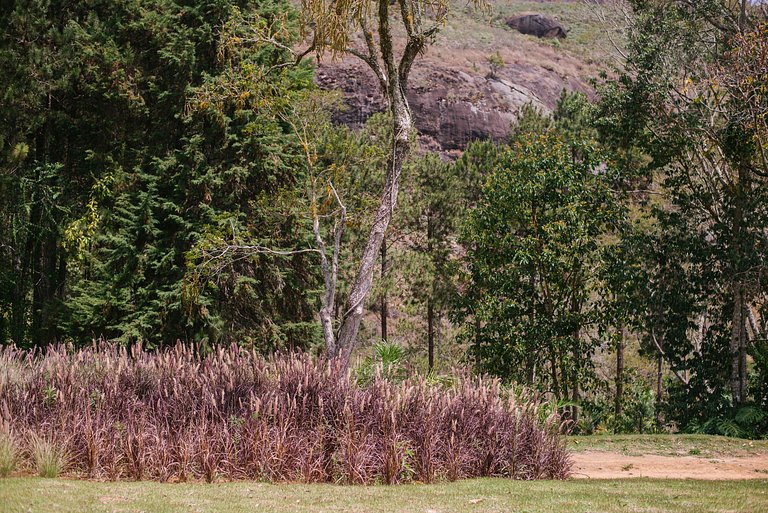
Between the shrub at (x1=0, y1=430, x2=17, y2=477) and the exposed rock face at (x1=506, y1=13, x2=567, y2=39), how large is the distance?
77.5 meters

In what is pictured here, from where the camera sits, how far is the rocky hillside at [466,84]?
2119 inches

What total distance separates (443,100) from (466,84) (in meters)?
2.62

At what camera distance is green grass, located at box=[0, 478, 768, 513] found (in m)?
6.84

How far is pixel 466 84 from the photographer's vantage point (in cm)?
5650

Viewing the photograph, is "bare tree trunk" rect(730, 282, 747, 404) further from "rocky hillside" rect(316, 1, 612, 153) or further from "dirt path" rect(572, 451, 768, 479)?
"rocky hillside" rect(316, 1, 612, 153)

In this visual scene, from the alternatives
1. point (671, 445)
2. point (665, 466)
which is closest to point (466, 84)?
point (671, 445)

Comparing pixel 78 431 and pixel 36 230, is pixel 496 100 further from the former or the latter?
pixel 78 431

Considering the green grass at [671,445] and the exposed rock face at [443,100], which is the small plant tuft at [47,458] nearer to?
the green grass at [671,445]

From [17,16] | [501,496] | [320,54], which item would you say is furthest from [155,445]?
[17,16]

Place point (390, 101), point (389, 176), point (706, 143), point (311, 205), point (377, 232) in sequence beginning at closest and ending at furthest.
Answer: point (377, 232)
point (389, 176)
point (390, 101)
point (311, 205)
point (706, 143)

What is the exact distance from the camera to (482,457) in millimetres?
9445

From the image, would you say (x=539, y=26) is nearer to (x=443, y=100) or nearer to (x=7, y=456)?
(x=443, y=100)

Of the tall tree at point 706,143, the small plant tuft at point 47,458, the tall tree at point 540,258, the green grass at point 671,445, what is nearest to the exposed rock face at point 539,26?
the tall tree at point 706,143

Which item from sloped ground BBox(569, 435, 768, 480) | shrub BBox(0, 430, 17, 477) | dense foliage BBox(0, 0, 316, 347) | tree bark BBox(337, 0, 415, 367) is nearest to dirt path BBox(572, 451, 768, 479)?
sloped ground BBox(569, 435, 768, 480)
